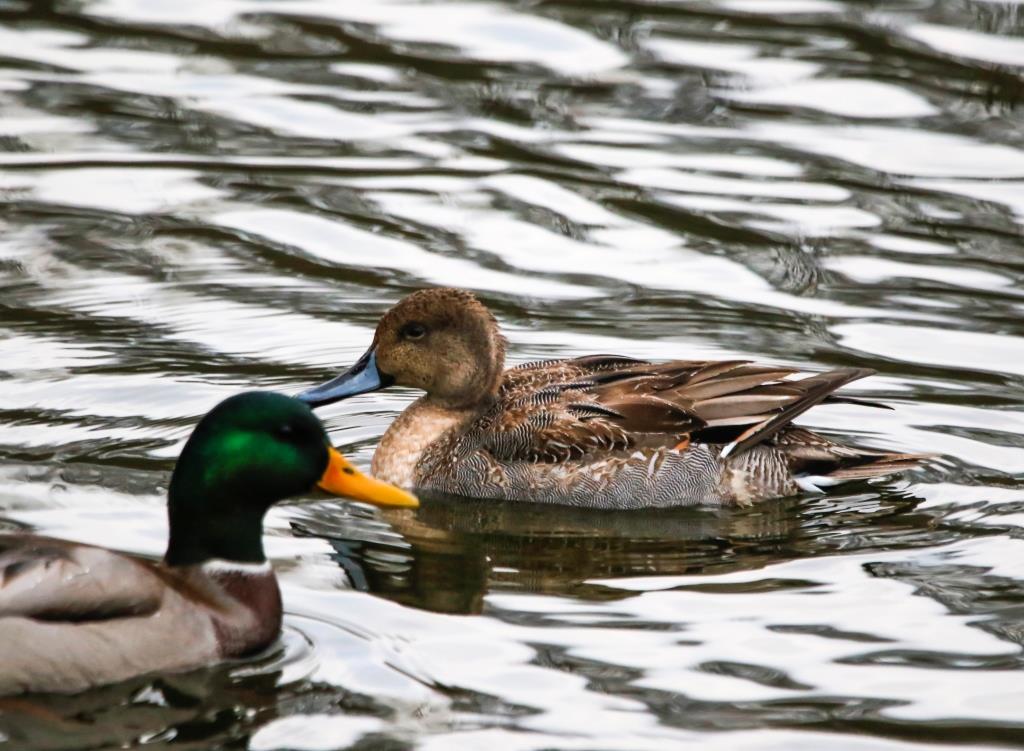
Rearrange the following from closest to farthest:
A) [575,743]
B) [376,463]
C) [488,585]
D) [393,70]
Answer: [575,743] → [488,585] → [376,463] → [393,70]

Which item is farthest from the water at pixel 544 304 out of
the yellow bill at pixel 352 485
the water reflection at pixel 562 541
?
the yellow bill at pixel 352 485

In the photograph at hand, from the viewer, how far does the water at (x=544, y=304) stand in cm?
739

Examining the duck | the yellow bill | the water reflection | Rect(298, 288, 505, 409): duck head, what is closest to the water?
the water reflection

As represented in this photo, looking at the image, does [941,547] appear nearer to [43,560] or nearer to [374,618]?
[374,618]

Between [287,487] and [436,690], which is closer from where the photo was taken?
[436,690]

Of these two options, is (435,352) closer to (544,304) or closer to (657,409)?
(657,409)

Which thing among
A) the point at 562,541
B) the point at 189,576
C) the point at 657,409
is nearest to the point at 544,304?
the point at 657,409

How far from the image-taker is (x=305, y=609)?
26.6ft

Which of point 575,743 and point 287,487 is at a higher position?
point 287,487

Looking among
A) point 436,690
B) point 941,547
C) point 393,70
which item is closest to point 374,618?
point 436,690

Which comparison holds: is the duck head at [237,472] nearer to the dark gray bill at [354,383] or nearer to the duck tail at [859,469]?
the dark gray bill at [354,383]

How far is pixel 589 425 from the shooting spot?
976 centimetres

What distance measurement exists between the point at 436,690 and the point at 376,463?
2.90 meters

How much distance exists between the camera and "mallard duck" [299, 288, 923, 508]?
9.72 m
